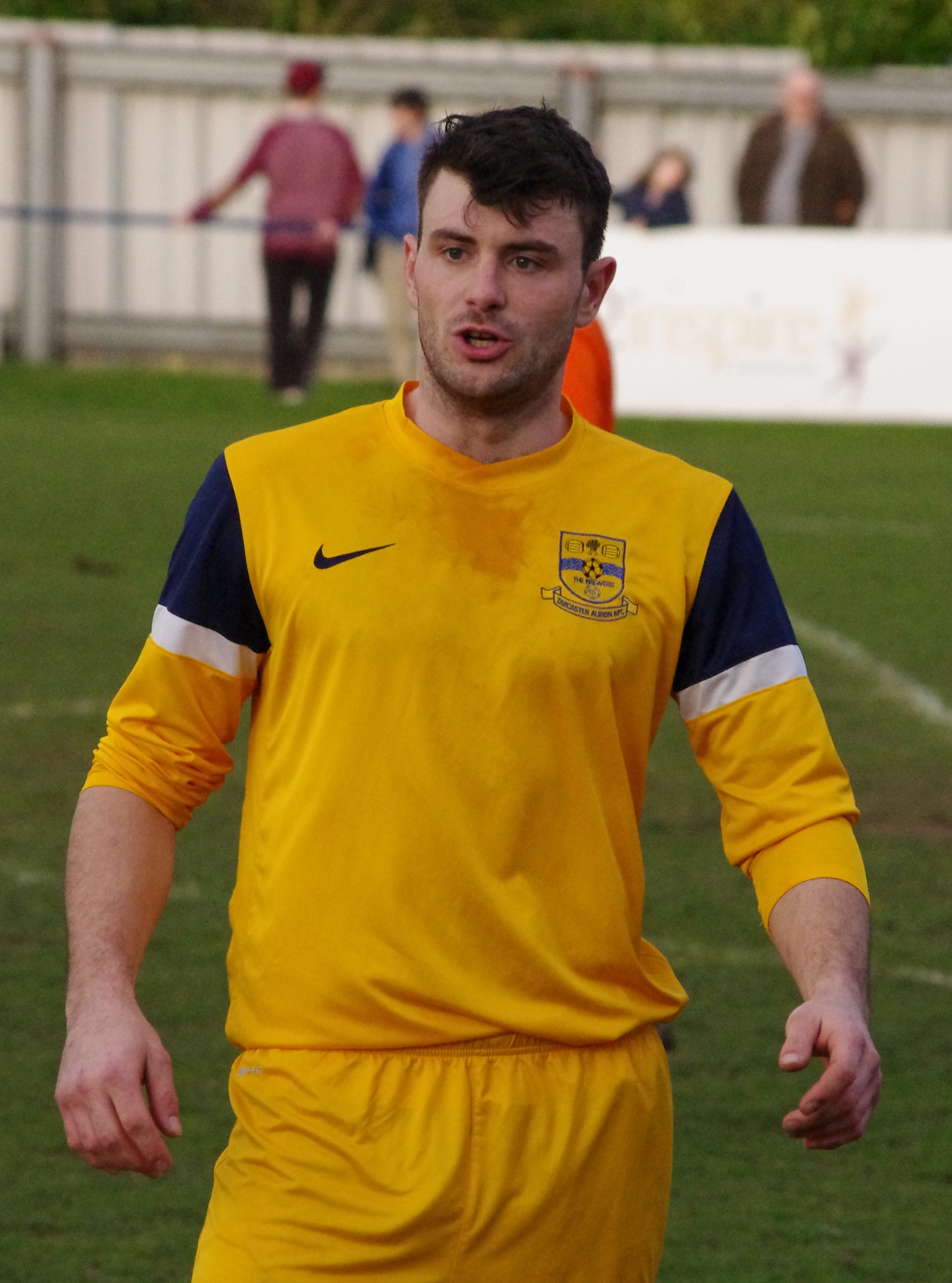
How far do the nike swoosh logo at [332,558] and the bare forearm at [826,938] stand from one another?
71 cm

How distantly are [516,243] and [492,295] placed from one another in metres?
0.09

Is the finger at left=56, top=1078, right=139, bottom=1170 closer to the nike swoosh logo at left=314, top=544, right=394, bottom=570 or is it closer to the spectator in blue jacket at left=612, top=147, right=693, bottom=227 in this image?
the nike swoosh logo at left=314, top=544, right=394, bottom=570

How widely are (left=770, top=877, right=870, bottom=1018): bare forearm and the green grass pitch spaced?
187 cm

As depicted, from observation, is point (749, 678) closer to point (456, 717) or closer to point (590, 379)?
point (456, 717)

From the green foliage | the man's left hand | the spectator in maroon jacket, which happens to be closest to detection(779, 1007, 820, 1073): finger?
the man's left hand

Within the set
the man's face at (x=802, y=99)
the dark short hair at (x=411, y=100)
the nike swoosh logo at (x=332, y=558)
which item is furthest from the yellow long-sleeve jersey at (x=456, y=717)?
the man's face at (x=802, y=99)

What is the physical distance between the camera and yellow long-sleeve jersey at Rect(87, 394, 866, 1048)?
2953 millimetres

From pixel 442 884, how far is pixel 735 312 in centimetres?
1575

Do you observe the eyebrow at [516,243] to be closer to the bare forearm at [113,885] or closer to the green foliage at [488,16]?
the bare forearm at [113,885]

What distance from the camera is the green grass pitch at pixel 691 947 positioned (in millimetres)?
4836

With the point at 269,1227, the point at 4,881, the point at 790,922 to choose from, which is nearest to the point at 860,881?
the point at 790,922

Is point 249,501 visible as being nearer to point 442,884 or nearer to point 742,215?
point 442,884

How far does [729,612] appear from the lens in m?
3.12

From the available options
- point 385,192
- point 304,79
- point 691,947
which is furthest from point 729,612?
point 385,192
